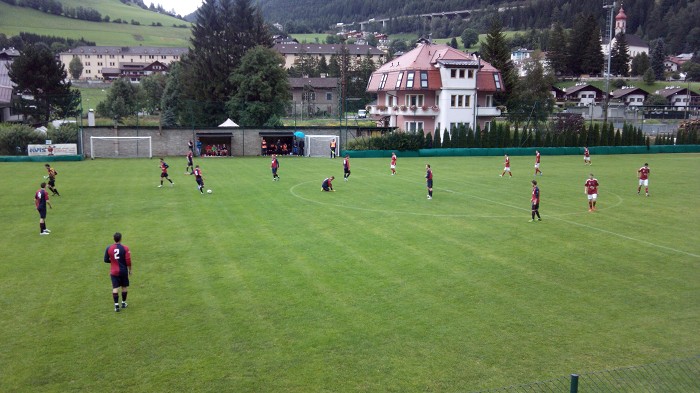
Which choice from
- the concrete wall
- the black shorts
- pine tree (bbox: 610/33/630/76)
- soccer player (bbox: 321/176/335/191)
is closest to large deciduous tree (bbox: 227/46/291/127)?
the concrete wall

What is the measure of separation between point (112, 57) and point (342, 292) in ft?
582

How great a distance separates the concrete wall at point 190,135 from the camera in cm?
5375

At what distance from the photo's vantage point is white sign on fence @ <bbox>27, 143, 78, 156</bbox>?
4981 centimetres

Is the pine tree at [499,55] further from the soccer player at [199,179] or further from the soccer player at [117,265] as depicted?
the soccer player at [117,265]

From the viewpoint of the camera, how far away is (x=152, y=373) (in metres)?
10.5

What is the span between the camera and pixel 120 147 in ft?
177

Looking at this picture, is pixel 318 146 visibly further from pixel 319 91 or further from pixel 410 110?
pixel 319 91

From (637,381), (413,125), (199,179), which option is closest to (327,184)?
(199,179)

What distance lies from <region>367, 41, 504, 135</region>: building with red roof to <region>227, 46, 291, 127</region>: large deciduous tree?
50.5 ft

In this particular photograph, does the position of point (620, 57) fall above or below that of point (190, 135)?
above

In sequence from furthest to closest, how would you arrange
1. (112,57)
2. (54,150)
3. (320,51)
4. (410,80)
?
(320,51)
(112,57)
(410,80)
(54,150)

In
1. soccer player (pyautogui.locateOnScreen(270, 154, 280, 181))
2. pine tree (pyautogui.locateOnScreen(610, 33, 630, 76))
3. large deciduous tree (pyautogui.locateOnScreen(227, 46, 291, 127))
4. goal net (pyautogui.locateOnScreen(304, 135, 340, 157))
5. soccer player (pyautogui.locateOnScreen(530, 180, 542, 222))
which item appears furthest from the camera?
pine tree (pyautogui.locateOnScreen(610, 33, 630, 76))

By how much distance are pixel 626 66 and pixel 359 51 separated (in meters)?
75.9

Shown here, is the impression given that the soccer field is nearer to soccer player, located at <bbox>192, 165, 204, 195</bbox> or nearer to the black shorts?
the black shorts
